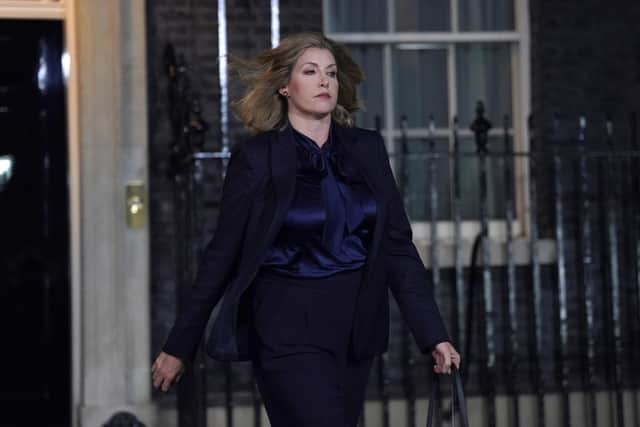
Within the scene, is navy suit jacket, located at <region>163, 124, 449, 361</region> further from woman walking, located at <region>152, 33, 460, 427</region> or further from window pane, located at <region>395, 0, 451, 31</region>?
window pane, located at <region>395, 0, 451, 31</region>

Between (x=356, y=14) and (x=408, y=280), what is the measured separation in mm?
3973

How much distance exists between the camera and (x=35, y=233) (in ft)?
26.1

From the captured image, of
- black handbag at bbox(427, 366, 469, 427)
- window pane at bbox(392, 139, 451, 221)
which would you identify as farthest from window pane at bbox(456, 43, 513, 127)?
black handbag at bbox(427, 366, 469, 427)

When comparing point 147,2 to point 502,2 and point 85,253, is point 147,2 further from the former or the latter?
point 502,2

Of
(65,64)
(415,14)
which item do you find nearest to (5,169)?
(65,64)

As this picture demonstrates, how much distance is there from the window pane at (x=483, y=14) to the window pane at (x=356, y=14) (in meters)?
0.47

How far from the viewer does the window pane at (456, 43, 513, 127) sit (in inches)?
327

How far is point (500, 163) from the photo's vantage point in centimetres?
829

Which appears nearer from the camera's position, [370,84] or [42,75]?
[42,75]

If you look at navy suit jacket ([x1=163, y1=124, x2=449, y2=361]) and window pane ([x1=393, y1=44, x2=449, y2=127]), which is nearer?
navy suit jacket ([x1=163, y1=124, x2=449, y2=361])

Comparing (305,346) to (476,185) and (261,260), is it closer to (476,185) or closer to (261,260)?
(261,260)

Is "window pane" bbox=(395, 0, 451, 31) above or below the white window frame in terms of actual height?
above

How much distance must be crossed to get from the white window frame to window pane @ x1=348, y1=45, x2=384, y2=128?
0.03m

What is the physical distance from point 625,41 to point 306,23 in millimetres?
1839
